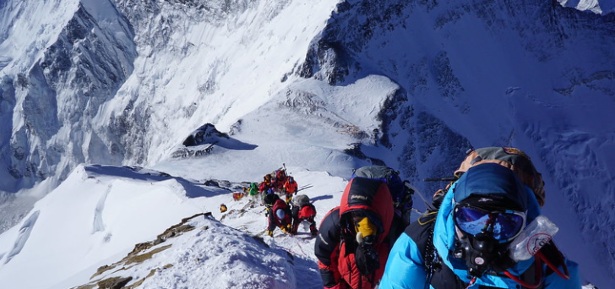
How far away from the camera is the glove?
17.3 ft

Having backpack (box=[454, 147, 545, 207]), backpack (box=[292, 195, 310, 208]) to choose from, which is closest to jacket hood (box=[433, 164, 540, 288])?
backpack (box=[454, 147, 545, 207])

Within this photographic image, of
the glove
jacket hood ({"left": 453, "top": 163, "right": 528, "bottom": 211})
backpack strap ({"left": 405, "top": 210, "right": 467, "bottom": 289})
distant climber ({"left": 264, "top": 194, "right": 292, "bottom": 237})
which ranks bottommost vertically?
distant climber ({"left": 264, "top": 194, "right": 292, "bottom": 237})

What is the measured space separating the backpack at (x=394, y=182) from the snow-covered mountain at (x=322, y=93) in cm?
2085

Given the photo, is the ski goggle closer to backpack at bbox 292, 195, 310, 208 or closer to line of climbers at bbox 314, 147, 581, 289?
line of climbers at bbox 314, 147, 581, 289

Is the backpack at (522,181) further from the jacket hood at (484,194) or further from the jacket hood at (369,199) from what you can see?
the jacket hood at (369,199)

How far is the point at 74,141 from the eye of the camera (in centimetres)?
14162

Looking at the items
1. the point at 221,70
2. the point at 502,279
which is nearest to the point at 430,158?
the point at 221,70

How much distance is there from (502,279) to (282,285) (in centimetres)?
398

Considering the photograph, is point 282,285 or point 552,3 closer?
point 282,285

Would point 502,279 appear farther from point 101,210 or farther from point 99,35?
point 99,35

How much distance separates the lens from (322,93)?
6159 cm

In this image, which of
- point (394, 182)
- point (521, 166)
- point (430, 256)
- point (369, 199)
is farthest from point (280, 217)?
point (521, 166)

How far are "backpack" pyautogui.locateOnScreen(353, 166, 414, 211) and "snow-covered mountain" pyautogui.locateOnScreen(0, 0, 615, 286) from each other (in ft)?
68.4

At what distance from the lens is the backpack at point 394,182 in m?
6.55
